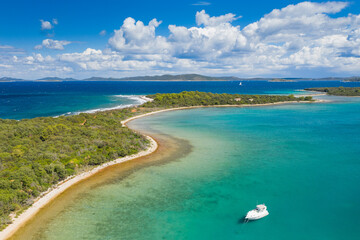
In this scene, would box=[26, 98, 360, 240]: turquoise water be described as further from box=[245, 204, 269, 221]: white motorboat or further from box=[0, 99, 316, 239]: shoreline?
box=[0, 99, 316, 239]: shoreline

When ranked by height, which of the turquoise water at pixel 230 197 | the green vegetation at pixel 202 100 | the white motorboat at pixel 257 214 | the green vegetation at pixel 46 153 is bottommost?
the turquoise water at pixel 230 197

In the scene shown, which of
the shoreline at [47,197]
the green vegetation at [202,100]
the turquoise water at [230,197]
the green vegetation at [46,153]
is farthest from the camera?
the green vegetation at [202,100]

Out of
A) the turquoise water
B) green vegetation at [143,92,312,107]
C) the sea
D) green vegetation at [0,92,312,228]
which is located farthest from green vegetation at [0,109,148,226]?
green vegetation at [143,92,312,107]

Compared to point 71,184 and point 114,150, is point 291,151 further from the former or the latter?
point 71,184

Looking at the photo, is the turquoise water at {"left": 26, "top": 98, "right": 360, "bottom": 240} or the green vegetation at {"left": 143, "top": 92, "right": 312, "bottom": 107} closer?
the turquoise water at {"left": 26, "top": 98, "right": 360, "bottom": 240}

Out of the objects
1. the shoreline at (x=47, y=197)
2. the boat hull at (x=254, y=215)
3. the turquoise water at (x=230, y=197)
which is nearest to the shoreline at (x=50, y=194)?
the shoreline at (x=47, y=197)


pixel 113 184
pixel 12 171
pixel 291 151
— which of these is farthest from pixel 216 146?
pixel 12 171

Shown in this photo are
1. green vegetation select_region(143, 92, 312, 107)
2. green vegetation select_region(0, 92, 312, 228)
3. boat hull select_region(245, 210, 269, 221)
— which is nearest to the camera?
boat hull select_region(245, 210, 269, 221)

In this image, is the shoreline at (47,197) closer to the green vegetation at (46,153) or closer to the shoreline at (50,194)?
the shoreline at (50,194)

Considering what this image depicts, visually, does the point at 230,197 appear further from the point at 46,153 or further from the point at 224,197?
the point at 46,153
